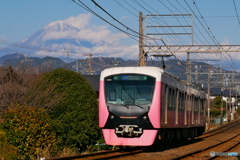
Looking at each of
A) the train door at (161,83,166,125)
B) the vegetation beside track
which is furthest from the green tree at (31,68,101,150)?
the train door at (161,83,166,125)

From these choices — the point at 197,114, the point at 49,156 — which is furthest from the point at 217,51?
the point at 49,156

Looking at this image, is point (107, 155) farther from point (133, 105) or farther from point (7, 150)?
point (7, 150)

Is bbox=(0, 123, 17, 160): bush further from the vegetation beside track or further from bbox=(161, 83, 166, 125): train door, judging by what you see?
bbox=(161, 83, 166, 125): train door

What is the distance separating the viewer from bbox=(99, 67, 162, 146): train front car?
1516cm

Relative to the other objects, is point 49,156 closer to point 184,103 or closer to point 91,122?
point 91,122

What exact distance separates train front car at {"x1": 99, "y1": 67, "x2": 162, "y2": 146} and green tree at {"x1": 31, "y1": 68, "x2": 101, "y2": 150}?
2.24 m

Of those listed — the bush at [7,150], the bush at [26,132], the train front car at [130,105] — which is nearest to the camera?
the bush at [7,150]

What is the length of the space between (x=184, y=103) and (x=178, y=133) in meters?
1.64

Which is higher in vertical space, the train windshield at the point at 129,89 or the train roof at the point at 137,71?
the train roof at the point at 137,71

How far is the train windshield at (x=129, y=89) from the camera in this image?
1538 centimetres

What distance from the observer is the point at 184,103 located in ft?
67.0

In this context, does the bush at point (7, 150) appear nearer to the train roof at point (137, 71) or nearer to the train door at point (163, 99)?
the train roof at point (137, 71)

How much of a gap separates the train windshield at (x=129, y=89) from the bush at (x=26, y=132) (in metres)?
2.90

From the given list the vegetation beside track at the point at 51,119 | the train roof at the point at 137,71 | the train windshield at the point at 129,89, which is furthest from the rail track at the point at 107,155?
the train roof at the point at 137,71
